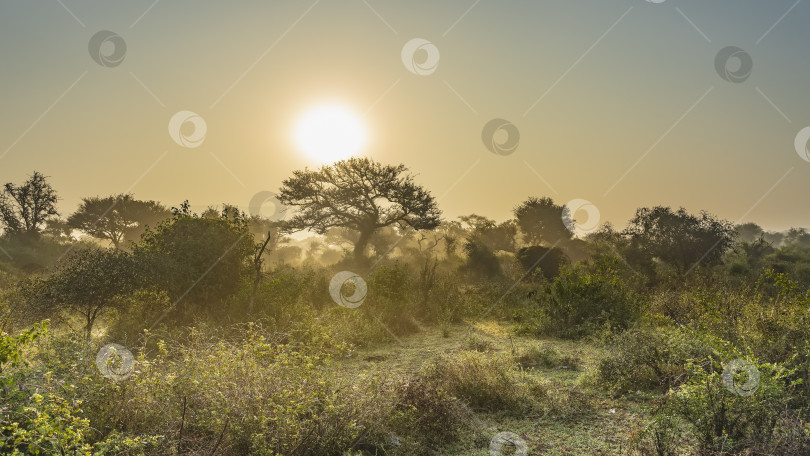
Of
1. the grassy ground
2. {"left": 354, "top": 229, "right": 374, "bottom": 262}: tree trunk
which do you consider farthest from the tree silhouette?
the grassy ground

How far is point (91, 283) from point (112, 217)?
3661 centimetres

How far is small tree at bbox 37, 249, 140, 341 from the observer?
9.74 m

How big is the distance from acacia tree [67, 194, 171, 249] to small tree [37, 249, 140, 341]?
107ft

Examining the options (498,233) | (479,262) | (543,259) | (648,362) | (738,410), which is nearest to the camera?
(738,410)

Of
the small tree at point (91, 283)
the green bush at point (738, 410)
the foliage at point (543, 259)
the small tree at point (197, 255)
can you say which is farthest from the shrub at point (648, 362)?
the foliage at point (543, 259)

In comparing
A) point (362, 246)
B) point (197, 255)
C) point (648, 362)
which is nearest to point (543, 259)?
point (362, 246)

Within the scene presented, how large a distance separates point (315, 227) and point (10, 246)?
68.2ft

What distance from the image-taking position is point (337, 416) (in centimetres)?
486

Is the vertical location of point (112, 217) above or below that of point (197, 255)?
below

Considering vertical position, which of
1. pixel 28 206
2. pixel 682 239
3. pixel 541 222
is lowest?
pixel 28 206

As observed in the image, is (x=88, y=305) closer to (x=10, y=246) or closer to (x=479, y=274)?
(x=479, y=274)

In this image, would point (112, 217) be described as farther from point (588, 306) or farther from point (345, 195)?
point (588, 306)

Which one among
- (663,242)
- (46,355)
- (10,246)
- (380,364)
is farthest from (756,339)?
(10,246)

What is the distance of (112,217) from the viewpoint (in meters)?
40.4
